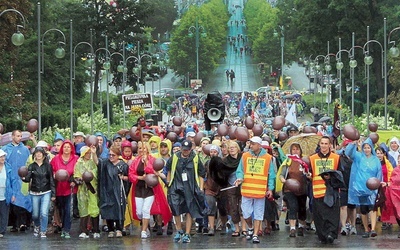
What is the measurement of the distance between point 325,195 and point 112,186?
11.4 ft

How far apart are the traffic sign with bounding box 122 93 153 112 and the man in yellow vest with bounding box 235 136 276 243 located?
21.1 meters

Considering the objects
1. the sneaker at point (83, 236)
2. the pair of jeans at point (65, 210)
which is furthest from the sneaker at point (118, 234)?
the pair of jeans at point (65, 210)

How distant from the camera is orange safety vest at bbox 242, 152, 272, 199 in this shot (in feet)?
65.1

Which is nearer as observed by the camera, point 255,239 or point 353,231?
point 255,239

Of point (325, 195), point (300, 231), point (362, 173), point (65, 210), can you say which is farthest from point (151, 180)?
point (362, 173)

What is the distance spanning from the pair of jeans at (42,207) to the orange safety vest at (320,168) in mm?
4264

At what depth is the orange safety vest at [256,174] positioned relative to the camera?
19.8 meters

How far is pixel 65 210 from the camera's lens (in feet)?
68.4

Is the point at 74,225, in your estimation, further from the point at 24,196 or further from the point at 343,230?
the point at 343,230

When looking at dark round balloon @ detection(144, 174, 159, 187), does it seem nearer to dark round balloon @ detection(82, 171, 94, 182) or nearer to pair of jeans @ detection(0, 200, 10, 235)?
dark round balloon @ detection(82, 171, 94, 182)

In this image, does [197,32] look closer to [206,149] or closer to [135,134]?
[135,134]

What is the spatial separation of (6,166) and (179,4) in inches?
6811

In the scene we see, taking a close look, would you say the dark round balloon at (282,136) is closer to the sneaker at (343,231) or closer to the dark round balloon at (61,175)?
the sneaker at (343,231)

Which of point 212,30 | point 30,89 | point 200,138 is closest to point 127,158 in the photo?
point 200,138
